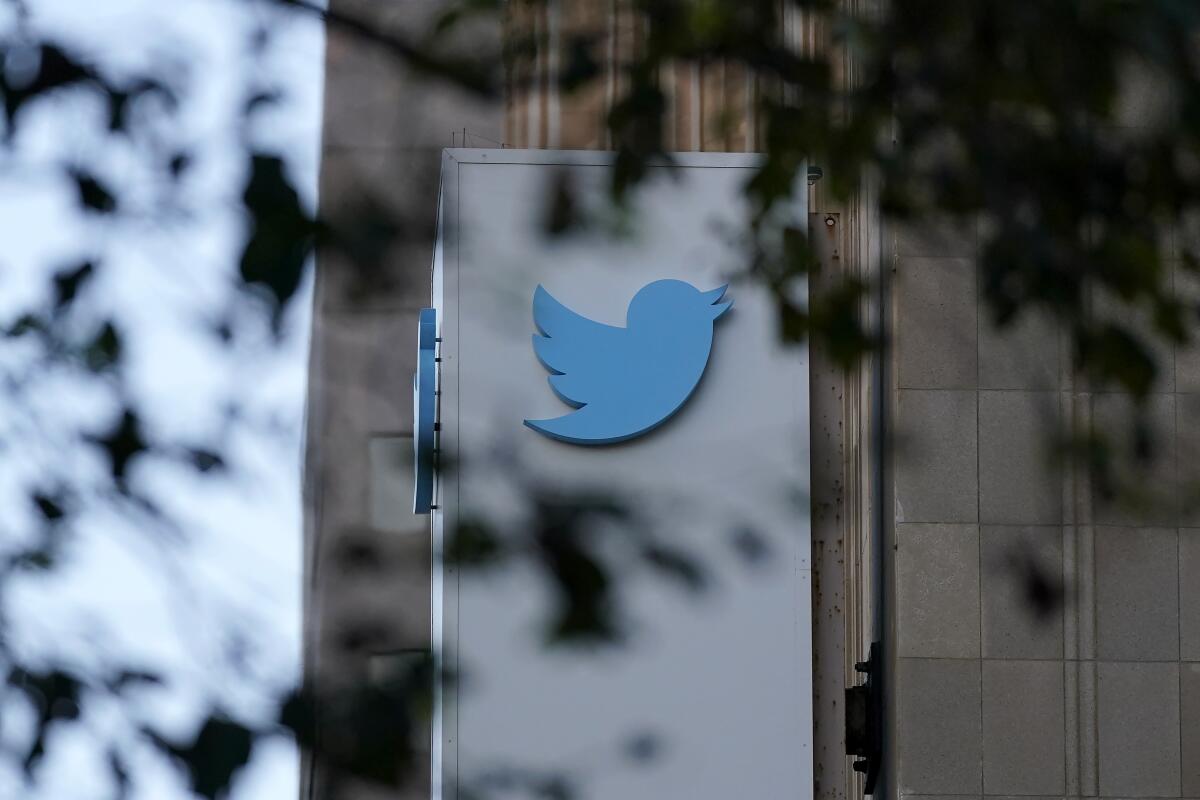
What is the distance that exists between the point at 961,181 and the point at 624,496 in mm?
1043

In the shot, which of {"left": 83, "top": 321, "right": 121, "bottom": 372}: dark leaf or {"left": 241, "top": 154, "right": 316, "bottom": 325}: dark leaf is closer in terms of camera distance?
{"left": 241, "top": 154, "right": 316, "bottom": 325}: dark leaf

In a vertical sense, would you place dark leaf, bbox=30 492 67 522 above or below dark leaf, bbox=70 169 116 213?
below

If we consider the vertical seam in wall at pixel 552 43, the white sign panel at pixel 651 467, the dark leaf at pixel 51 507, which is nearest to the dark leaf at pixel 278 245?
the vertical seam in wall at pixel 552 43

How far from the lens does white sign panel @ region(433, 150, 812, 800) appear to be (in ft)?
39.4

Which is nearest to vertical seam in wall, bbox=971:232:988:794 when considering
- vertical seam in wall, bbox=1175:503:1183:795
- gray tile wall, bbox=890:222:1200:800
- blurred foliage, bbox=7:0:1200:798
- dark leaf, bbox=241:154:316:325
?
gray tile wall, bbox=890:222:1200:800

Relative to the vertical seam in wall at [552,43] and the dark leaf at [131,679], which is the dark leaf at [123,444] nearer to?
the dark leaf at [131,679]

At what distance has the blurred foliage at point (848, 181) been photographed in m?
3.94

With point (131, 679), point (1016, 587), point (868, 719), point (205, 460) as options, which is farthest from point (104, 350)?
point (868, 719)

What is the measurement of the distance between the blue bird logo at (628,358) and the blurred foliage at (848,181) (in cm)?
751

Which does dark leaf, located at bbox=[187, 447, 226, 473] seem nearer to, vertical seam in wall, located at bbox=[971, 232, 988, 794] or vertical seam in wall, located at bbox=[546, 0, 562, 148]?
vertical seam in wall, located at bbox=[546, 0, 562, 148]

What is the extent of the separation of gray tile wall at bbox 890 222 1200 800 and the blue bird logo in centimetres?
185

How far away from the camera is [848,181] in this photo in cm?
454

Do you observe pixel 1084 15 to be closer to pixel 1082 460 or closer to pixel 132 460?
pixel 1082 460

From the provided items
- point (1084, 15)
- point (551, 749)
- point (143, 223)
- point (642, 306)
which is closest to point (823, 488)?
point (642, 306)
